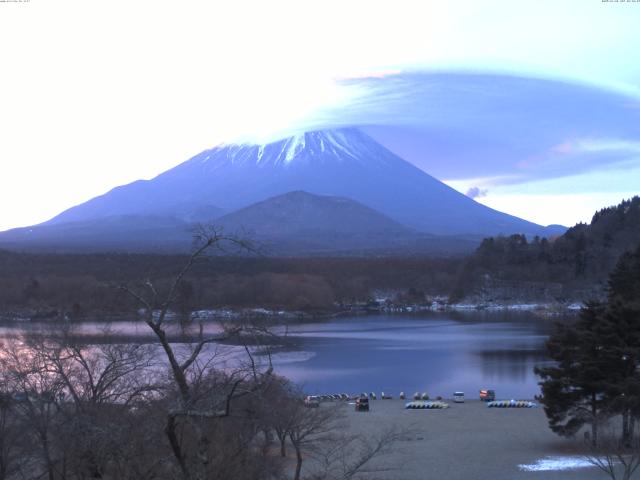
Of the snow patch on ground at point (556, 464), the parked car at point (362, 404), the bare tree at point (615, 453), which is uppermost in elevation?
the bare tree at point (615, 453)

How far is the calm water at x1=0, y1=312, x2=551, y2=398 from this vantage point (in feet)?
63.0

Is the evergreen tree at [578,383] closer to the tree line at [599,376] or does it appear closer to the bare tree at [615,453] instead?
the tree line at [599,376]

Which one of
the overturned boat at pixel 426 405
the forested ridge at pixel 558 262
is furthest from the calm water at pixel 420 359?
the forested ridge at pixel 558 262

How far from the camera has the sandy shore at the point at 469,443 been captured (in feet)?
32.6

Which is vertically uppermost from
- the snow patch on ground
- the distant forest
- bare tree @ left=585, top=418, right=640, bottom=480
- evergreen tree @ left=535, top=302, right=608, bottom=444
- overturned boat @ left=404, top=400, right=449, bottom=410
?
the distant forest

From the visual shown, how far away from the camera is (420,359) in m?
24.4

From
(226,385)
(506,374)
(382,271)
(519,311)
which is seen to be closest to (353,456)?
(226,385)

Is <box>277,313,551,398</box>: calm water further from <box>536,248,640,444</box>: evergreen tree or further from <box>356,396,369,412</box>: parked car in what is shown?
<box>536,248,640,444</box>: evergreen tree

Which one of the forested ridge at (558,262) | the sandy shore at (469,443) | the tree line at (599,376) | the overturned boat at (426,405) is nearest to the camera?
the sandy shore at (469,443)

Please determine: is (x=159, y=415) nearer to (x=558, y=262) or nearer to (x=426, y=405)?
(x=426, y=405)

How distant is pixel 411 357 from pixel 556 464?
14692 millimetres

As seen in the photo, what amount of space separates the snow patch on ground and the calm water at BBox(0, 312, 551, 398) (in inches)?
150

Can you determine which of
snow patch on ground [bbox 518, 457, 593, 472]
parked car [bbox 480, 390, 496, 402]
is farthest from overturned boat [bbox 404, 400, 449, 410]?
snow patch on ground [bbox 518, 457, 593, 472]

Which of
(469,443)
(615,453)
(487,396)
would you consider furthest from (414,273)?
(615,453)
